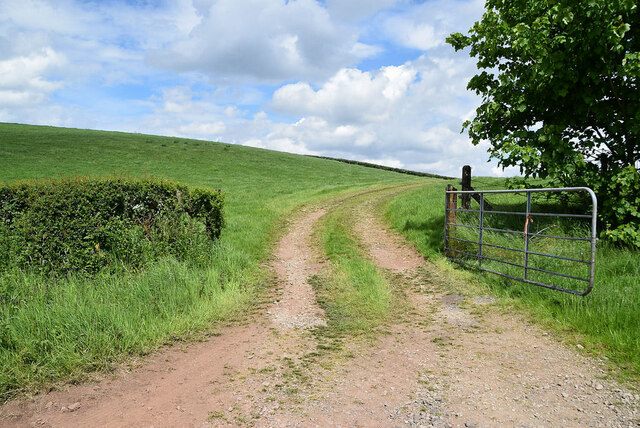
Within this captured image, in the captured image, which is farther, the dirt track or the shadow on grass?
the shadow on grass

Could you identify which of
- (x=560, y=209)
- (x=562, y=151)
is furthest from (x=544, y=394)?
(x=560, y=209)

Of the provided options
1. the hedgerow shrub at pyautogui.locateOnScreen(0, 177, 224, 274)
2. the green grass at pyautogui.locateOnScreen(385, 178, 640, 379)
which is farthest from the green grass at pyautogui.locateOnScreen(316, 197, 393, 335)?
the hedgerow shrub at pyautogui.locateOnScreen(0, 177, 224, 274)

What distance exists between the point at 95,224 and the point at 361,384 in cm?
592

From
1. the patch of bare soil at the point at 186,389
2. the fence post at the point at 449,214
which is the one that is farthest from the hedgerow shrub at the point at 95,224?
the fence post at the point at 449,214

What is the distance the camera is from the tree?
8.28 meters

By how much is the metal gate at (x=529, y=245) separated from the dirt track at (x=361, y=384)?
146 centimetres

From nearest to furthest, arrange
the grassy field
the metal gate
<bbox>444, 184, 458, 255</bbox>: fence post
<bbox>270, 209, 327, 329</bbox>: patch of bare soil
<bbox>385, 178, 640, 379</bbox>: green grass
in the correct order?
the grassy field
<bbox>385, 178, 640, 379</bbox>: green grass
<bbox>270, 209, 327, 329</bbox>: patch of bare soil
the metal gate
<bbox>444, 184, 458, 255</bbox>: fence post

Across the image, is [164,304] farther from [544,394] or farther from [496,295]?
[496,295]

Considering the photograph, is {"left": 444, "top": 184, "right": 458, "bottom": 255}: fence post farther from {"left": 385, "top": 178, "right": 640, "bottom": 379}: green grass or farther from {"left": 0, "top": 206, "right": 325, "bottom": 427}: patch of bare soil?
{"left": 0, "top": 206, "right": 325, "bottom": 427}: patch of bare soil

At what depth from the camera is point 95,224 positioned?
7344 millimetres

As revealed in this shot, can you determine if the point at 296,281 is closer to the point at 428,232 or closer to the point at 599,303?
the point at 428,232

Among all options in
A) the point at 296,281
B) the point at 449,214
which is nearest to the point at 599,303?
the point at 449,214

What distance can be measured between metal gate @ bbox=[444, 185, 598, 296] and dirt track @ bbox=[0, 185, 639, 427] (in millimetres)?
1459

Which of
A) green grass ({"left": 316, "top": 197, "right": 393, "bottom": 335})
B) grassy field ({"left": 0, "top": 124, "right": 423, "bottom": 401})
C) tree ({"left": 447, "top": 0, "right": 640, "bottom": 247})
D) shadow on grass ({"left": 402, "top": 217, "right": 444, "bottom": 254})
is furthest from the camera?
shadow on grass ({"left": 402, "top": 217, "right": 444, "bottom": 254})
